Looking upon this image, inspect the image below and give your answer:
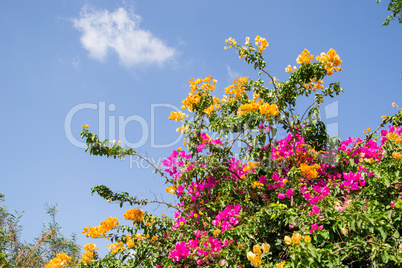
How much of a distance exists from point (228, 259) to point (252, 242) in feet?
1.00

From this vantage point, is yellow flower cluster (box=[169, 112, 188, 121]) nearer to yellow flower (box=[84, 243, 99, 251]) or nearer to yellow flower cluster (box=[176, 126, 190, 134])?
yellow flower cluster (box=[176, 126, 190, 134])

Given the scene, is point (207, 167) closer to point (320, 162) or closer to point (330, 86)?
point (320, 162)

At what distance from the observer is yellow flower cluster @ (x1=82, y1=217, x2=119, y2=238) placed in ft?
11.3

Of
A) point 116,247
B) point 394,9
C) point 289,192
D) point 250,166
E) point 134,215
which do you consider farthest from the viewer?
point 394,9

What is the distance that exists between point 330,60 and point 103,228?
9.70 ft

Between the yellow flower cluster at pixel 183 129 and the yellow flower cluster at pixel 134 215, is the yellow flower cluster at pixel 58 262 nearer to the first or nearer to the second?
the yellow flower cluster at pixel 134 215

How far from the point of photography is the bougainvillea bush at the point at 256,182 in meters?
2.48

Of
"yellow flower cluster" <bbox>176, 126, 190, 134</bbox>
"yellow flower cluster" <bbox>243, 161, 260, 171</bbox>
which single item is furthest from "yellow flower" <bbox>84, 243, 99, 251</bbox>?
"yellow flower cluster" <bbox>243, 161, 260, 171</bbox>

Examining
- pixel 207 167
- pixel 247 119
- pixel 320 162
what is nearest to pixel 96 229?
pixel 207 167

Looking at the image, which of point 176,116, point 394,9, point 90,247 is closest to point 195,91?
point 176,116

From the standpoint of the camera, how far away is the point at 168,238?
3383 mm

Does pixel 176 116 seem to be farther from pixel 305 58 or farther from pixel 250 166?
pixel 305 58

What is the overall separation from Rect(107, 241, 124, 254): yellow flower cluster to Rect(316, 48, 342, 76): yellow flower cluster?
2836mm

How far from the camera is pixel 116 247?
3.61m
